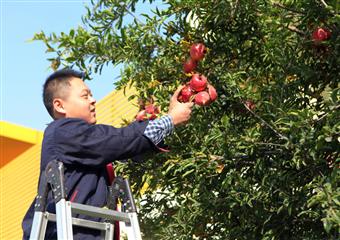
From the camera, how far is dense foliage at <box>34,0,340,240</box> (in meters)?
4.68

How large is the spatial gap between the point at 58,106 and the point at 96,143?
61cm

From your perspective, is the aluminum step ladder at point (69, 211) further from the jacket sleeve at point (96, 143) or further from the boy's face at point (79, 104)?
the boy's face at point (79, 104)

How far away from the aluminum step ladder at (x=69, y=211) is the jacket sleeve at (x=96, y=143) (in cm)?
16

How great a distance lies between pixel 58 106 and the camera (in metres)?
5.01

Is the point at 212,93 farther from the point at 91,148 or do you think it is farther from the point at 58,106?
the point at 58,106

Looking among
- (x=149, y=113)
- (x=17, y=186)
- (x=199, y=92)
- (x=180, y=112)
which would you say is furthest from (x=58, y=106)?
(x=17, y=186)

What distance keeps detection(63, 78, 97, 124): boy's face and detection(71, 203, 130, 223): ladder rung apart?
70cm

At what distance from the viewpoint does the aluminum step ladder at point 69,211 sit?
13.8 ft

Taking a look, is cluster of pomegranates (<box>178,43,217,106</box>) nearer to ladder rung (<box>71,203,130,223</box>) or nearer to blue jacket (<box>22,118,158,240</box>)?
blue jacket (<box>22,118,158,240</box>)

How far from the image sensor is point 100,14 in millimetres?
5820

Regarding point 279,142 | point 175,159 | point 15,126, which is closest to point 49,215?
point 175,159

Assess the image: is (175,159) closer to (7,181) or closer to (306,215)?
(306,215)

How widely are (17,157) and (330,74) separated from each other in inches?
622

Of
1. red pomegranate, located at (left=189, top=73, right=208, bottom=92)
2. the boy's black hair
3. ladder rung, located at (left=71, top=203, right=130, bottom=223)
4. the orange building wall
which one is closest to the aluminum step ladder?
ladder rung, located at (left=71, top=203, right=130, bottom=223)
